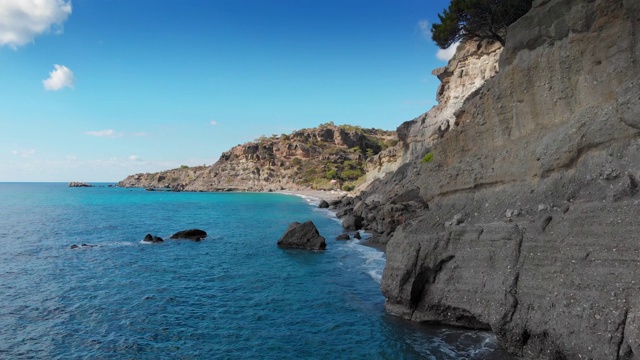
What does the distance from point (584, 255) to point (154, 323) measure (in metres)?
17.7

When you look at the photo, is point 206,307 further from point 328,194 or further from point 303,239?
point 328,194

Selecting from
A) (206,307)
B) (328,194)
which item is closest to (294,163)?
(328,194)

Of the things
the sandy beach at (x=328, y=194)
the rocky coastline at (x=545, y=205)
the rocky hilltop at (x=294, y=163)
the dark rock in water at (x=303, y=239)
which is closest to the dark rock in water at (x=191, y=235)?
the dark rock in water at (x=303, y=239)

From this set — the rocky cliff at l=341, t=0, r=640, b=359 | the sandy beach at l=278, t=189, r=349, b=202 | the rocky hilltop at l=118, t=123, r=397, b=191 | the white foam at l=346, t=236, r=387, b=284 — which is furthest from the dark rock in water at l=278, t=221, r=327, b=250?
the rocky hilltop at l=118, t=123, r=397, b=191

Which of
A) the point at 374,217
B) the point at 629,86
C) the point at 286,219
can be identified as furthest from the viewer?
the point at 286,219

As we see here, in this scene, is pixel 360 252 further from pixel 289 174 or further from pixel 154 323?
pixel 289 174

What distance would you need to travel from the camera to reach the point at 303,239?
37.5 m

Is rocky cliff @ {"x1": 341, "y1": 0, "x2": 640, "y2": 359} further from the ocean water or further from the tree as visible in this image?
the tree

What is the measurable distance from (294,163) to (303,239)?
14203 centimetres

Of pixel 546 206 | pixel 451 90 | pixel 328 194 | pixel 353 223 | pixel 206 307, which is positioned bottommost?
pixel 206 307

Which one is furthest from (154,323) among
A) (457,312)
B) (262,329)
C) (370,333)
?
(457,312)

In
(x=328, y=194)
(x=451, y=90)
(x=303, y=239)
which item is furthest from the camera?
(x=328, y=194)

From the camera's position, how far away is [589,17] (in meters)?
14.6

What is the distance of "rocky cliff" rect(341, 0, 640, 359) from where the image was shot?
11.4 meters
